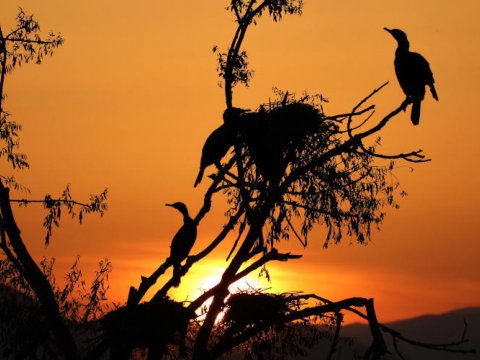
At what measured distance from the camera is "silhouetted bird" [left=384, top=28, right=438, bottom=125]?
12.1 metres

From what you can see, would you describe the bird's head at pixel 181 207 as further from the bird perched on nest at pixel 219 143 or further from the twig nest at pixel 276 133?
the bird perched on nest at pixel 219 143

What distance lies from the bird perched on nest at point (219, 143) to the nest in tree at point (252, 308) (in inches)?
104

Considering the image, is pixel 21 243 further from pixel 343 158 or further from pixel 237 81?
pixel 343 158

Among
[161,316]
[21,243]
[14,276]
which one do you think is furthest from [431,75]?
[14,276]

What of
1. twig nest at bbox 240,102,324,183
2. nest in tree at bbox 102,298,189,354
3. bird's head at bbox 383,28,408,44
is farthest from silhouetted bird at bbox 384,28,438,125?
nest in tree at bbox 102,298,189,354

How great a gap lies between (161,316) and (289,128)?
334 cm

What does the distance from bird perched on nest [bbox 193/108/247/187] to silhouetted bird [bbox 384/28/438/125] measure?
2901mm

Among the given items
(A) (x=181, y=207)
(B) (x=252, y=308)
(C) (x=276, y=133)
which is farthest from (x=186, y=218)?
(C) (x=276, y=133)

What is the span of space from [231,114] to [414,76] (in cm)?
349

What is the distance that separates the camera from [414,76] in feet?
40.8

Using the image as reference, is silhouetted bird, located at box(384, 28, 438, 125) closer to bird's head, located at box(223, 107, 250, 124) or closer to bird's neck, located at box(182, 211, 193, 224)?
bird's head, located at box(223, 107, 250, 124)

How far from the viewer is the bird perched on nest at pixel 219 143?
33.9 feet

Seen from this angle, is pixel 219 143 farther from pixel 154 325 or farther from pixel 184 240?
pixel 154 325

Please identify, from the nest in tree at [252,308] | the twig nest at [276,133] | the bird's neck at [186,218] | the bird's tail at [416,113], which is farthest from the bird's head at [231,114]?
the nest in tree at [252,308]
